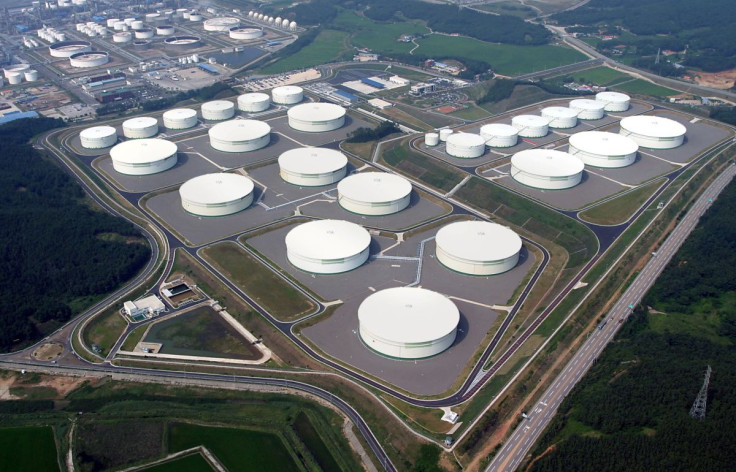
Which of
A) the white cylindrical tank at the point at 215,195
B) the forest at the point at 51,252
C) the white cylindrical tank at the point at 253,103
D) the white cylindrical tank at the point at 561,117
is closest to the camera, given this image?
the forest at the point at 51,252

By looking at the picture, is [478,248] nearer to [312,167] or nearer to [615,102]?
[312,167]

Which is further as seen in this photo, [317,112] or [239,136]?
[317,112]

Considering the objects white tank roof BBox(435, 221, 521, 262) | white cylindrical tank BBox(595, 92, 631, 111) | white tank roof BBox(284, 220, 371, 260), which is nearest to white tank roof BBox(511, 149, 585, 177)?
white tank roof BBox(435, 221, 521, 262)

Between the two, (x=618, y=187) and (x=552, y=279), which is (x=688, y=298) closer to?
(x=552, y=279)

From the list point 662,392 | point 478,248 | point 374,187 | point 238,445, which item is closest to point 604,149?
point 478,248

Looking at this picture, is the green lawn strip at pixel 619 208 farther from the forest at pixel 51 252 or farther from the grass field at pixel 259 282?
the forest at pixel 51 252

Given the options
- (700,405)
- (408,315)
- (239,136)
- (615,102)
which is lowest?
(239,136)

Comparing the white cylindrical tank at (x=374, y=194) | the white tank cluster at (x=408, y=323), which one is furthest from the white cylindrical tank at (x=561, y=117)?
the white tank cluster at (x=408, y=323)
